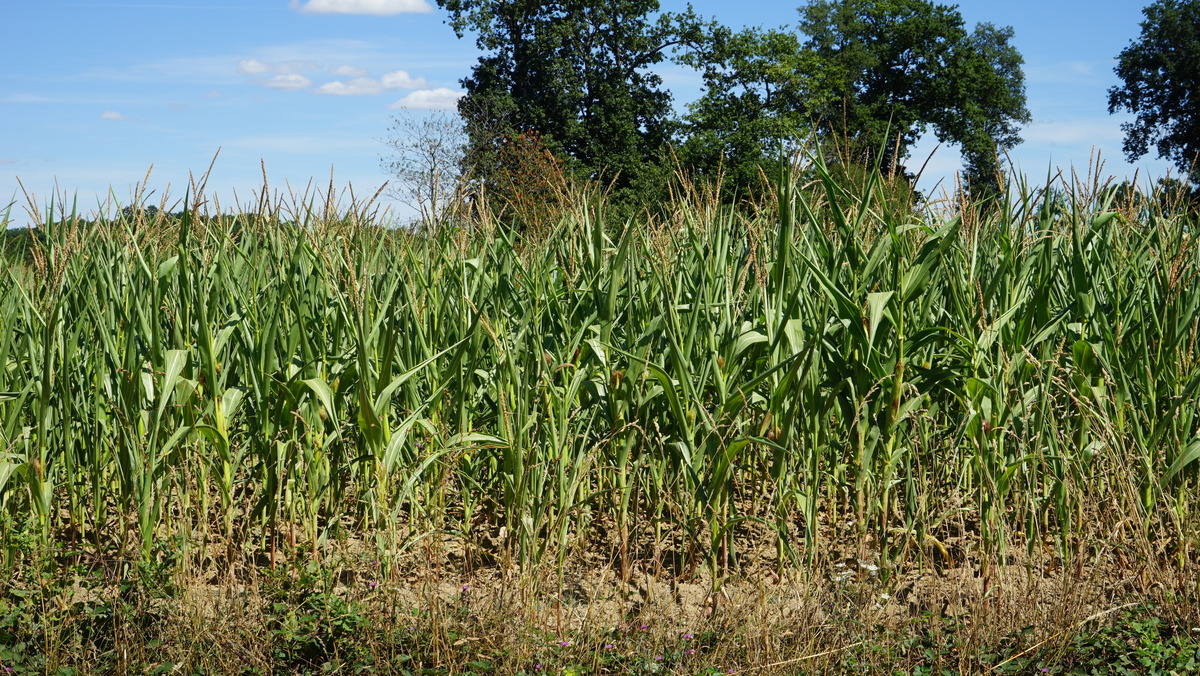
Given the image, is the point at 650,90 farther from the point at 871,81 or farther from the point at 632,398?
the point at 632,398

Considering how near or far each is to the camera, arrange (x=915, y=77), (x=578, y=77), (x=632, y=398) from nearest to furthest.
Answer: (x=632, y=398) → (x=578, y=77) → (x=915, y=77)

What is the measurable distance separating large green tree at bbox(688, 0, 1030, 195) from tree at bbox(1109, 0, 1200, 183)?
4602 mm

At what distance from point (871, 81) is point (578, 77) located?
1326 cm

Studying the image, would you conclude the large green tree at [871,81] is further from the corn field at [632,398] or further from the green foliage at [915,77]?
the corn field at [632,398]

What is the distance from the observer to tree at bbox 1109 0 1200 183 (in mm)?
30281

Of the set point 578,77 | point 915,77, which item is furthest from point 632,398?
point 915,77

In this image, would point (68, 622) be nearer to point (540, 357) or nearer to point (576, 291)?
point (540, 357)

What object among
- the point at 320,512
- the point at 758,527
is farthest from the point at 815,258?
the point at 320,512

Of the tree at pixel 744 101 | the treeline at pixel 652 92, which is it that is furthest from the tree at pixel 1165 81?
the tree at pixel 744 101


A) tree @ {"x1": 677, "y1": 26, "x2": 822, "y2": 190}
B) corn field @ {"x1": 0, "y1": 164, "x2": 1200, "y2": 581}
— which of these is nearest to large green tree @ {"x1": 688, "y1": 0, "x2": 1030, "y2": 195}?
tree @ {"x1": 677, "y1": 26, "x2": 822, "y2": 190}

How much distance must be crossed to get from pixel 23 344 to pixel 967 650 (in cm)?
283

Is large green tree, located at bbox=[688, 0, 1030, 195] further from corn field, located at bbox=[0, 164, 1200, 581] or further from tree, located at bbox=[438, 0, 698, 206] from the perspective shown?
corn field, located at bbox=[0, 164, 1200, 581]

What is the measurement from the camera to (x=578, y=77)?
3027 centimetres

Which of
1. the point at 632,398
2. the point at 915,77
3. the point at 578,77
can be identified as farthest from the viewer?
the point at 915,77
